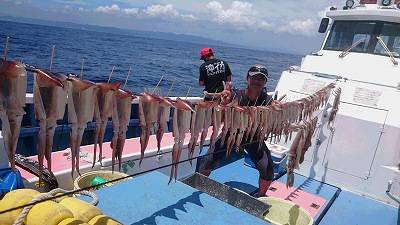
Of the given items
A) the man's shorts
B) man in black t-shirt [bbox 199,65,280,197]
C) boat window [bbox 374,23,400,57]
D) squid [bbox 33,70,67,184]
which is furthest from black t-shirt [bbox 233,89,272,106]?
boat window [bbox 374,23,400,57]

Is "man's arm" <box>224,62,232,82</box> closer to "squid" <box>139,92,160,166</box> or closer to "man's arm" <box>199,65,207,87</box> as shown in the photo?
"man's arm" <box>199,65,207,87</box>

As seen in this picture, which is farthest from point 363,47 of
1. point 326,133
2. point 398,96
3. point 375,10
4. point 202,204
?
point 202,204

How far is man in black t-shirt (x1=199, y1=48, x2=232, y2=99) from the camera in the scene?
7.77 meters

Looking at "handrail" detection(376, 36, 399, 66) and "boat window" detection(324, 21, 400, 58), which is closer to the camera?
"handrail" detection(376, 36, 399, 66)

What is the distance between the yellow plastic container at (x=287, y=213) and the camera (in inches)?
197

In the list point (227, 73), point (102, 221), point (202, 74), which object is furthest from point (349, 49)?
point (102, 221)

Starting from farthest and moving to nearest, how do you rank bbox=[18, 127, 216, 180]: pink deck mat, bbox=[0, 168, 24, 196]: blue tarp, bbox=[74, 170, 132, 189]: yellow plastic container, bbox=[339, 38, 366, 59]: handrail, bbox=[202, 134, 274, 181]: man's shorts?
1. bbox=[339, 38, 366, 59]: handrail
2. bbox=[202, 134, 274, 181]: man's shorts
3. bbox=[18, 127, 216, 180]: pink deck mat
4. bbox=[74, 170, 132, 189]: yellow plastic container
5. bbox=[0, 168, 24, 196]: blue tarp

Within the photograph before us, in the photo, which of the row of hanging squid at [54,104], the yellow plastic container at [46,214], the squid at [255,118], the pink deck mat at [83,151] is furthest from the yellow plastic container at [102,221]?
the pink deck mat at [83,151]

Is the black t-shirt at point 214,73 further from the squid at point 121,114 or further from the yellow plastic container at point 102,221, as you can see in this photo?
the yellow plastic container at point 102,221

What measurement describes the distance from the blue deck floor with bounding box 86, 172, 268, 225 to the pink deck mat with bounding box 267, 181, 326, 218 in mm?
2762

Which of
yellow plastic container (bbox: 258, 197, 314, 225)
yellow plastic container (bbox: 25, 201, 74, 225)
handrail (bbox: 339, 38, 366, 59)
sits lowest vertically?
yellow plastic container (bbox: 258, 197, 314, 225)

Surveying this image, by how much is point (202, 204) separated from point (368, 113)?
15.2 ft

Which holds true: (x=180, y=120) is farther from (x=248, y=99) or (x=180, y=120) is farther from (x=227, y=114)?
(x=248, y=99)

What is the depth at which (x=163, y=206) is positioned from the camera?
151 inches
